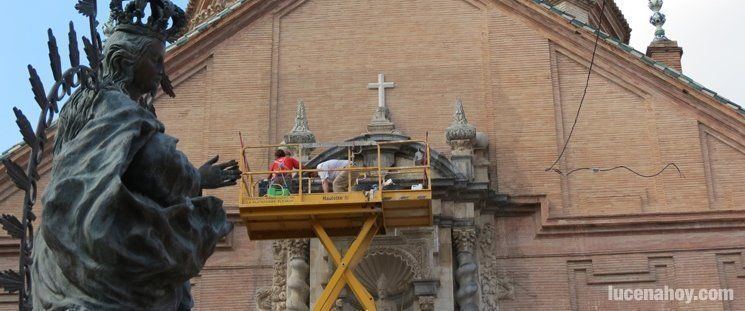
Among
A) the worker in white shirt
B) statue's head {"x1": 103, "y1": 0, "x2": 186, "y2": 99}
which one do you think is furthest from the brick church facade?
statue's head {"x1": 103, "y1": 0, "x2": 186, "y2": 99}

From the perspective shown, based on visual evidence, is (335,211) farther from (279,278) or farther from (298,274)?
(279,278)

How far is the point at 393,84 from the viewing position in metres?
18.7

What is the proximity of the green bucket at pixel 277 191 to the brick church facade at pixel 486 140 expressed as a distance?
126 cm

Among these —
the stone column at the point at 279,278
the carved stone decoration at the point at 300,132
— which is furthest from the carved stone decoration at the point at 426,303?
the carved stone decoration at the point at 300,132

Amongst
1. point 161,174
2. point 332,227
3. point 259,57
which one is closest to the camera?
point 161,174

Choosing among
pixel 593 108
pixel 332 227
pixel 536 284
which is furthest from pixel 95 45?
pixel 593 108

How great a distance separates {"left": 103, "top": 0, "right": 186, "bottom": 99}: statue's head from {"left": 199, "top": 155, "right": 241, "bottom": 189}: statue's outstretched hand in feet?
1.23

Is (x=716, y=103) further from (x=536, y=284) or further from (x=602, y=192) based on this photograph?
(x=536, y=284)

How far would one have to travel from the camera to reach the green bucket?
1598cm

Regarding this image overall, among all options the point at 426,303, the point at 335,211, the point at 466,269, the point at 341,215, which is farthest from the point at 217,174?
the point at 466,269

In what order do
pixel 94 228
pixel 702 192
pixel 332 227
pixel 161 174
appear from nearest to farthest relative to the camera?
1. pixel 94 228
2. pixel 161 174
3. pixel 332 227
4. pixel 702 192

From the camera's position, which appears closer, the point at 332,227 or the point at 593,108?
the point at 332,227

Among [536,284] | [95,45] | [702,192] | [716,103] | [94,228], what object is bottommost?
[94,228]

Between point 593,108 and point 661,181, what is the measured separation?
60.7 inches
